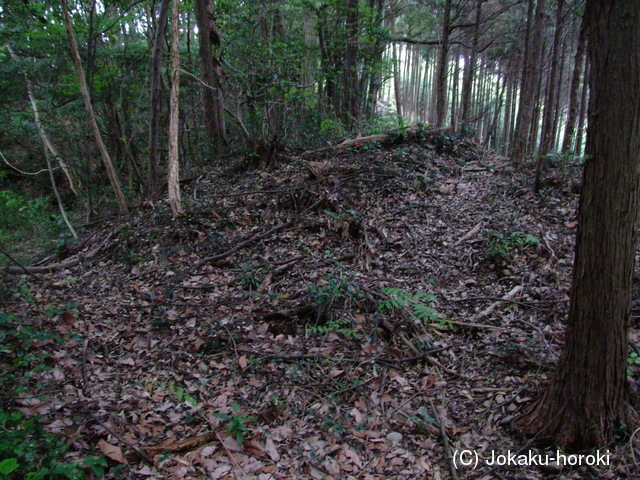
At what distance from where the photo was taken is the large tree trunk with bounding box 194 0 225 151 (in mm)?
10117

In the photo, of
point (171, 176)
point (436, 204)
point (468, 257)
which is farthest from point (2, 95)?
point (468, 257)

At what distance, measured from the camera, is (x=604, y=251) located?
268 centimetres

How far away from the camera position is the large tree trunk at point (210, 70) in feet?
33.2

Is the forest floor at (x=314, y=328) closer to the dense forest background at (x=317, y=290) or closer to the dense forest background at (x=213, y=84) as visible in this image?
the dense forest background at (x=317, y=290)

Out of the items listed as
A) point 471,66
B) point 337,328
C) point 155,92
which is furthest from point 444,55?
point 337,328

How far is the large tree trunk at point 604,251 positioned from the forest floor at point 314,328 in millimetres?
305

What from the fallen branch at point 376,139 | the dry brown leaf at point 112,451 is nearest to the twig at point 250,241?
the fallen branch at point 376,139

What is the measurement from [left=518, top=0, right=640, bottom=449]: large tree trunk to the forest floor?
0.31m

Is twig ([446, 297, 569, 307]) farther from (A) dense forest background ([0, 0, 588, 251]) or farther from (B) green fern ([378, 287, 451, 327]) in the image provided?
(A) dense forest background ([0, 0, 588, 251])

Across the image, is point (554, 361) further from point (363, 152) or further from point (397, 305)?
point (363, 152)

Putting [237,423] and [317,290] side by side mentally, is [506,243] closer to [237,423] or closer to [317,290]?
[317,290]

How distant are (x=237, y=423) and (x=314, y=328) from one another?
149 centimetres

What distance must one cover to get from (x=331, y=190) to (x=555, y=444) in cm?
563

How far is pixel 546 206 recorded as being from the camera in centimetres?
702
